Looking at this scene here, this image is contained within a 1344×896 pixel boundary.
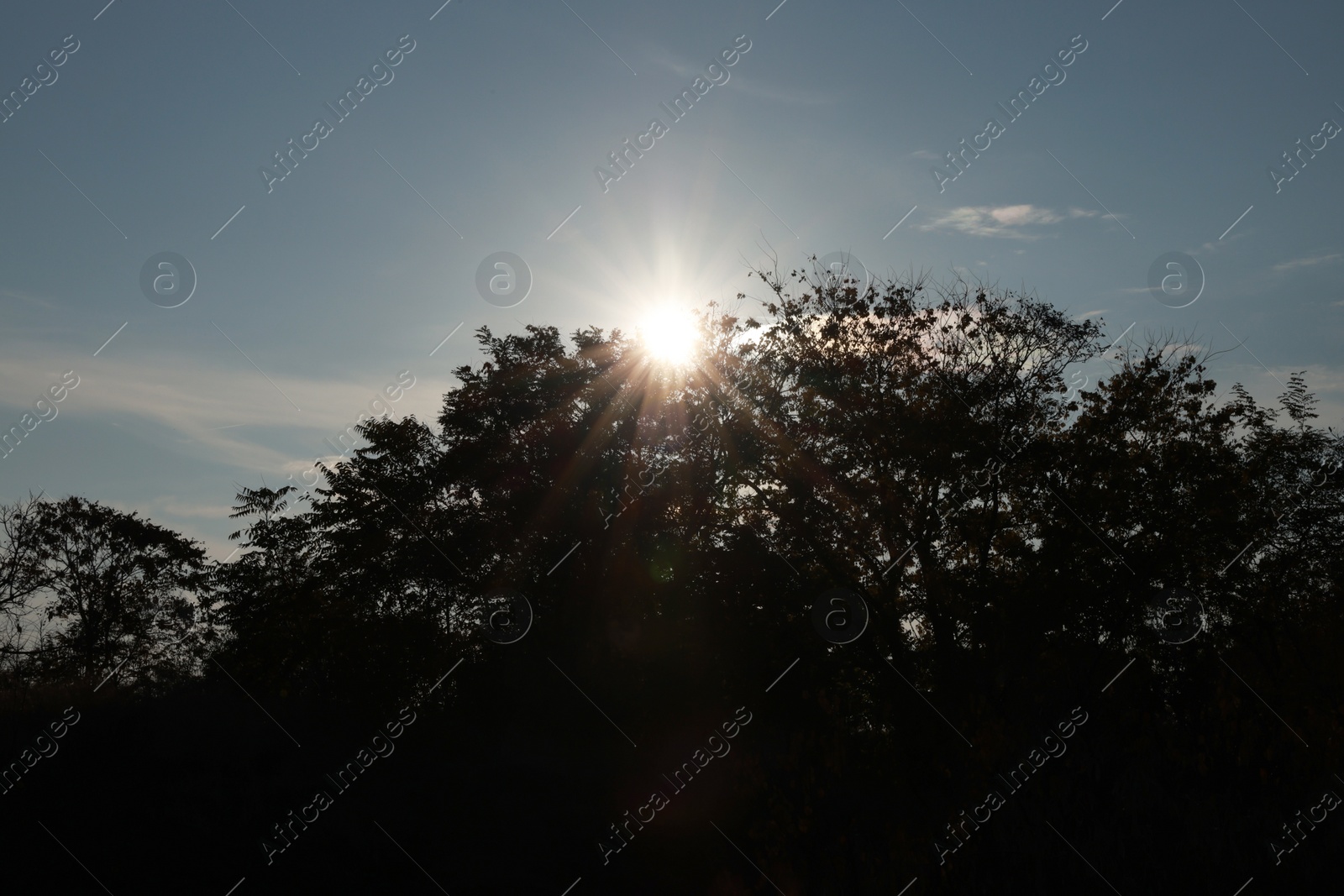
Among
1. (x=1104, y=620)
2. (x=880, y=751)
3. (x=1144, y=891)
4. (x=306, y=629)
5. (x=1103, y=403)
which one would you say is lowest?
(x=1104, y=620)

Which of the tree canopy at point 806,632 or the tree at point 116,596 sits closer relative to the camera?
the tree canopy at point 806,632

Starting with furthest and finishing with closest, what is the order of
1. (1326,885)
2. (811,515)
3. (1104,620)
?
(811,515) < (1104,620) < (1326,885)

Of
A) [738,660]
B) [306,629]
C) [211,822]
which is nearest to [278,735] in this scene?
[211,822]

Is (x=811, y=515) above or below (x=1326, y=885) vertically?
above

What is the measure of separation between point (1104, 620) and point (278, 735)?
21.0 metres

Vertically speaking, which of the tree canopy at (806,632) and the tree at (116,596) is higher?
the tree at (116,596)

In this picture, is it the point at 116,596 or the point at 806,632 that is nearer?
the point at 806,632

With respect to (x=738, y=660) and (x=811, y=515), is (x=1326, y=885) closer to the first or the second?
(x=811, y=515)

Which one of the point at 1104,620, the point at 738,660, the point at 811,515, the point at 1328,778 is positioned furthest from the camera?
the point at 738,660

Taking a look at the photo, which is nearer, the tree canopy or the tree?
the tree canopy

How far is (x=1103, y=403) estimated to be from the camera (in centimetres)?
1980

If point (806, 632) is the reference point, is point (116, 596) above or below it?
above

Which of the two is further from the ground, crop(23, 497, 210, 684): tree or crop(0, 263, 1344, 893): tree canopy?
crop(23, 497, 210, 684): tree

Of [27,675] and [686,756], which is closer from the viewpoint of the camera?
[686,756]
